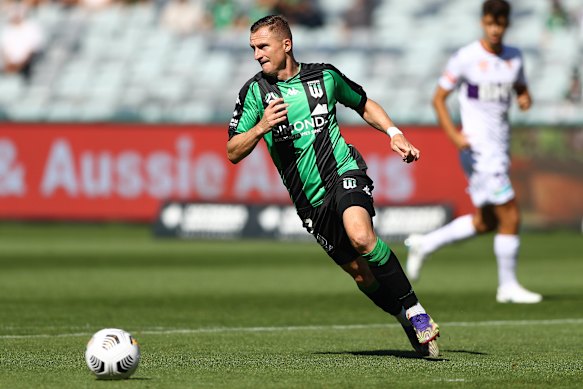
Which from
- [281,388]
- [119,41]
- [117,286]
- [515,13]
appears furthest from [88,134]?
[281,388]

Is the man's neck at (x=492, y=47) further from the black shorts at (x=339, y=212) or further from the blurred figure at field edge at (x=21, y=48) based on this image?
the blurred figure at field edge at (x=21, y=48)

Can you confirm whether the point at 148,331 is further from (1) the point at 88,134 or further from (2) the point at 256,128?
(1) the point at 88,134

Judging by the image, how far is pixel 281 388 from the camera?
639 centimetres

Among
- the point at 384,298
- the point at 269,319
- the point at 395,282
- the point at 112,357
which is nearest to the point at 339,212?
the point at 395,282

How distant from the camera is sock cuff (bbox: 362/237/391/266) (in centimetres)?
771

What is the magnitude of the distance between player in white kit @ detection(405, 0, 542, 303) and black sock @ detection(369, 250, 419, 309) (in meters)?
4.14

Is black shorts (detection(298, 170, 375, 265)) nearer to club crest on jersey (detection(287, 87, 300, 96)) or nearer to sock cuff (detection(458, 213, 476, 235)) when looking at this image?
club crest on jersey (detection(287, 87, 300, 96))

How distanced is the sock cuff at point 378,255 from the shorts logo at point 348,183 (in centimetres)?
35

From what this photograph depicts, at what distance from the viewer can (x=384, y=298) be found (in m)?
8.01

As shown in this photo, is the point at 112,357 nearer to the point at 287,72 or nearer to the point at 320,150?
the point at 320,150

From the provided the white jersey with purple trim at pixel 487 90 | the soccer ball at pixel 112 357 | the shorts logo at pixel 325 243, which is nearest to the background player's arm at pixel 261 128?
the shorts logo at pixel 325 243

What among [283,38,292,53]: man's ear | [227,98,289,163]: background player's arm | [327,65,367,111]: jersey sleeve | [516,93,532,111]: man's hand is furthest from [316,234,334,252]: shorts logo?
[516,93,532,111]: man's hand

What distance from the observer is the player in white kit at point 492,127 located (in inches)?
467

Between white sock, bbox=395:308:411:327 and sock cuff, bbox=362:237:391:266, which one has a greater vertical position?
sock cuff, bbox=362:237:391:266
